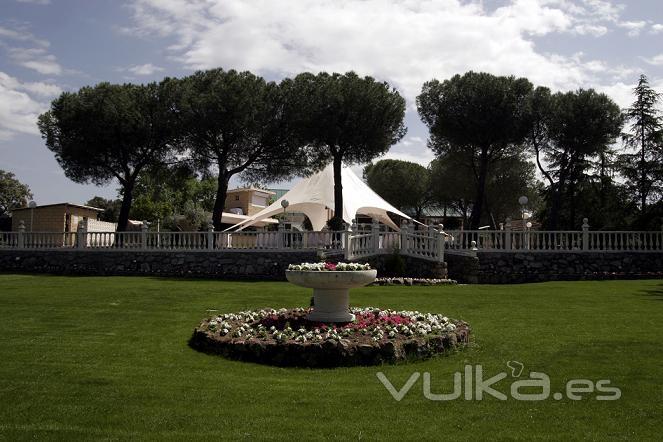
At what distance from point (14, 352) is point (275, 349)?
132 inches

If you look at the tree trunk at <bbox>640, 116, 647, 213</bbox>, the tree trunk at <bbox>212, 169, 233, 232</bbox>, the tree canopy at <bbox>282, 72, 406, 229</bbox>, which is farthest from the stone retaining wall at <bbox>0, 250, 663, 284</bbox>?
the tree trunk at <bbox>640, 116, 647, 213</bbox>

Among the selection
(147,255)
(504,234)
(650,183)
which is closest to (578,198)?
(650,183)

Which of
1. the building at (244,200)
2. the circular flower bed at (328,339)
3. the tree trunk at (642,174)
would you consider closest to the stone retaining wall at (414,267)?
the circular flower bed at (328,339)

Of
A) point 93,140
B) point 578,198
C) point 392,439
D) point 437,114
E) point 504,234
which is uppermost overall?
point 437,114

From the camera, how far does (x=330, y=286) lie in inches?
336

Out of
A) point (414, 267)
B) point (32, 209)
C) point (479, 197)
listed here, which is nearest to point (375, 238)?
point (414, 267)

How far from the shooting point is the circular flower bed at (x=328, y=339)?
7.21 m

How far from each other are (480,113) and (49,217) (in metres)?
22.6

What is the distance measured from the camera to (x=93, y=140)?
2806 cm

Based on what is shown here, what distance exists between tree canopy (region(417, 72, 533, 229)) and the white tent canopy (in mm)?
5199

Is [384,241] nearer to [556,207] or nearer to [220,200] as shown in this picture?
[220,200]

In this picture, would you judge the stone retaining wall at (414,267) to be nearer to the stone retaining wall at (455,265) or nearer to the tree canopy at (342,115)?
the stone retaining wall at (455,265)

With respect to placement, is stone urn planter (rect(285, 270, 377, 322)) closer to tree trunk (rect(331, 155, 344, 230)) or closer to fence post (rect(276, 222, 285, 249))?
fence post (rect(276, 222, 285, 249))

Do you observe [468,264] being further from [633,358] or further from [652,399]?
[652,399]
